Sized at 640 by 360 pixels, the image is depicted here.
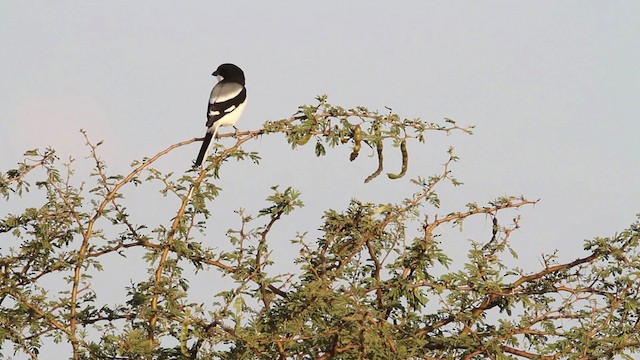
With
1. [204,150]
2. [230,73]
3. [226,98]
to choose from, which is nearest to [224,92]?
[226,98]

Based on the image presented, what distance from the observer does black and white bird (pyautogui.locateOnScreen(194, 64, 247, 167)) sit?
9.26 metres

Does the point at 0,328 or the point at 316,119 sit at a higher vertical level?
the point at 316,119

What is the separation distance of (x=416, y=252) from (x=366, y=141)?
1.07 m

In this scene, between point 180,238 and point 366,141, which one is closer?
point 180,238

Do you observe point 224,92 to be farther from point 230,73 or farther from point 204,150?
point 204,150

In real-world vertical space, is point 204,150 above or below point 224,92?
below

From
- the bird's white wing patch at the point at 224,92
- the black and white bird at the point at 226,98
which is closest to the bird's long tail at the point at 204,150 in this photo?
the black and white bird at the point at 226,98

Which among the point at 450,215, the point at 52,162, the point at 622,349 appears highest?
the point at 52,162

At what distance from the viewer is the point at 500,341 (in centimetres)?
662

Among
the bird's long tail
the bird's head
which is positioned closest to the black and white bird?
the bird's head

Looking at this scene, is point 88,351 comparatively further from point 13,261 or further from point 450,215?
point 450,215

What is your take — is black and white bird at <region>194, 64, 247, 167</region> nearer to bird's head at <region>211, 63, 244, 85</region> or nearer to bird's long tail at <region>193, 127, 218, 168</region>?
bird's head at <region>211, 63, 244, 85</region>

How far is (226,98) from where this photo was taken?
975cm

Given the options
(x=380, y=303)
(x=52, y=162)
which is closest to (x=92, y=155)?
(x=52, y=162)
